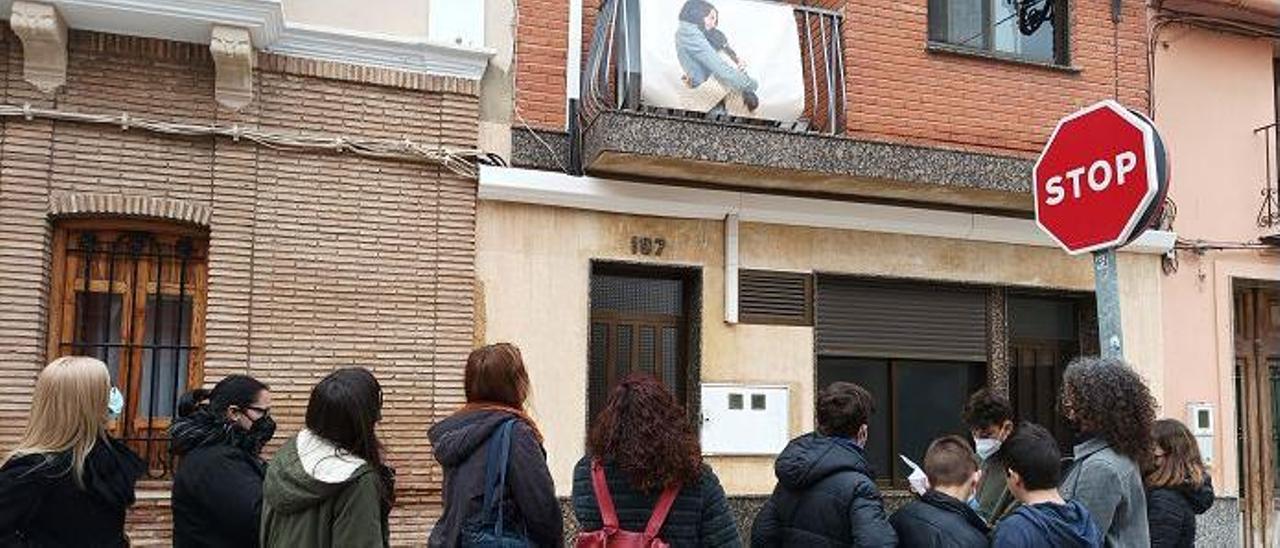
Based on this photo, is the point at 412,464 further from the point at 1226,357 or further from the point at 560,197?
the point at 1226,357

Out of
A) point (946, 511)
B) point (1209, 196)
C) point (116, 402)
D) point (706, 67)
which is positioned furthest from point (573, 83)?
point (1209, 196)

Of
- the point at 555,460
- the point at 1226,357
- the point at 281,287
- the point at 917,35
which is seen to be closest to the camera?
the point at 281,287

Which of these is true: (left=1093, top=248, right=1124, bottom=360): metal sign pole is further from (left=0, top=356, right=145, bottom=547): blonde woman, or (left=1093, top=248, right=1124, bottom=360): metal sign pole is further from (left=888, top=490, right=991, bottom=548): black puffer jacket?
(left=0, top=356, right=145, bottom=547): blonde woman

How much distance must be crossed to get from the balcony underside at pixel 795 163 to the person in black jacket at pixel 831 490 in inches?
149

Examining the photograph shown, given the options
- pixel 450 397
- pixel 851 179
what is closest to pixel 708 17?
pixel 851 179

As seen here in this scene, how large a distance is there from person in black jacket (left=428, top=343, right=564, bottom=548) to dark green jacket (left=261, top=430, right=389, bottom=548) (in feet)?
1.30

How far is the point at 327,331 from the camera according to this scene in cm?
768

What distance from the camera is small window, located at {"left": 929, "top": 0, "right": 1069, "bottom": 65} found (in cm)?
989

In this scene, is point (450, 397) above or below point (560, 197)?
below

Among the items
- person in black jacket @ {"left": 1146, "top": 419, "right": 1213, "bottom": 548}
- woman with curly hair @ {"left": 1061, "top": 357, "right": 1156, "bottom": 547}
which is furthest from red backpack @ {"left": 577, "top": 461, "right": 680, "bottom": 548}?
person in black jacket @ {"left": 1146, "top": 419, "right": 1213, "bottom": 548}

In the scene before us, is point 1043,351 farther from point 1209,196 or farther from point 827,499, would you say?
point 827,499

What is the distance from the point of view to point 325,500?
371 cm

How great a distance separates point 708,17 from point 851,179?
1603mm

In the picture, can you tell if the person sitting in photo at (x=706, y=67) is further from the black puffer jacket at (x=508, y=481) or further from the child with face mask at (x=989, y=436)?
the black puffer jacket at (x=508, y=481)
